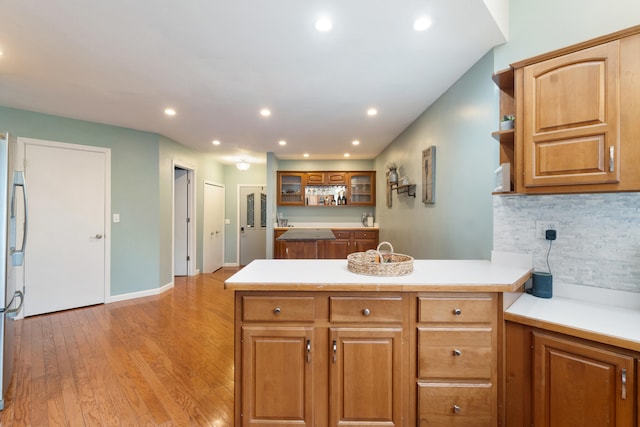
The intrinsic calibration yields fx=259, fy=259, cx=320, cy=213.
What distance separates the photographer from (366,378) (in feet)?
4.46

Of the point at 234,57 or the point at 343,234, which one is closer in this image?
the point at 234,57

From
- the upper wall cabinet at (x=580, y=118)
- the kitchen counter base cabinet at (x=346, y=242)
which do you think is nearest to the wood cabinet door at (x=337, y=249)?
the kitchen counter base cabinet at (x=346, y=242)

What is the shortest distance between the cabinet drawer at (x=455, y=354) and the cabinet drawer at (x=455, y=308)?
0.05 meters

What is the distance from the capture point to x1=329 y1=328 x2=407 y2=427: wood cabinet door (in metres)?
1.36

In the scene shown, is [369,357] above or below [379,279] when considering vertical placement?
below

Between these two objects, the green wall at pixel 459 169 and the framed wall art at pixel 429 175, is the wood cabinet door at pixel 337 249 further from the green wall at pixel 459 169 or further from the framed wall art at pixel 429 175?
the framed wall art at pixel 429 175

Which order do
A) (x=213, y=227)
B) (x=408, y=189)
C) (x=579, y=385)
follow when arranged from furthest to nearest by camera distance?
(x=213, y=227), (x=408, y=189), (x=579, y=385)

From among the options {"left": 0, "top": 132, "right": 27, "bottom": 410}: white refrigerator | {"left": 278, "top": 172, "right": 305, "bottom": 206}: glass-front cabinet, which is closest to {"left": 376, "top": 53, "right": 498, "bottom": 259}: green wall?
{"left": 278, "top": 172, "right": 305, "bottom": 206}: glass-front cabinet

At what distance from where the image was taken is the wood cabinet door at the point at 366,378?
1.36 metres

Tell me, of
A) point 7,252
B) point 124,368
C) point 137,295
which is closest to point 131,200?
point 137,295

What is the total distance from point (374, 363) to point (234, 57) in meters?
2.30

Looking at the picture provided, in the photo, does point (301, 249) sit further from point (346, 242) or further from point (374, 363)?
point (374, 363)

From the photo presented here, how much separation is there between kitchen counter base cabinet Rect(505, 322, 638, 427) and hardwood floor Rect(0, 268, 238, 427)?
5.44 ft

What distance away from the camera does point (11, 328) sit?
71.4 inches
